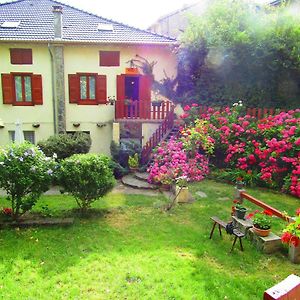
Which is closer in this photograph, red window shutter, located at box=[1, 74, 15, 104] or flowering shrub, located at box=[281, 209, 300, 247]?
flowering shrub, located at box=[281, 209, 300, 247]

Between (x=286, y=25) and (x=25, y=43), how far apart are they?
1085 cm

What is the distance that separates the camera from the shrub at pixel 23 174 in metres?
6.34

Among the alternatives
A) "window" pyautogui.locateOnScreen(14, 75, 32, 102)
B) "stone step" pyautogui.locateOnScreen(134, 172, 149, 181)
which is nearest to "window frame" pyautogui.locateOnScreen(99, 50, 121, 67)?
"window" pyautogui.locateOnScreen(14, 75, 32, 102)

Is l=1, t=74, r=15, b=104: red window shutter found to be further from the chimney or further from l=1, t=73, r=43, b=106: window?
the chimney

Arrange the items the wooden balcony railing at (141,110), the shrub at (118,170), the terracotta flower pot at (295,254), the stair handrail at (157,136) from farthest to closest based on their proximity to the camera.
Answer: the wooden balcony railing at (141,110)
the stair handrail at (157,136)
the shrub at (118,170)
the terracotta flower pot at (295,254)

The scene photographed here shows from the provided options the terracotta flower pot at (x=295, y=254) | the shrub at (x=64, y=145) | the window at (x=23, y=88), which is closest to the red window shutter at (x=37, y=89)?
the window at (x=23, y=88)

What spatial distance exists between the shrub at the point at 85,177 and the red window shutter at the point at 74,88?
24.7 ft

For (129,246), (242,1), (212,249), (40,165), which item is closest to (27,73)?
(40,165)

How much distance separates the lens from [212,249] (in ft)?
18.1

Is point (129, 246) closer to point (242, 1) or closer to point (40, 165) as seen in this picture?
point (40, 165)

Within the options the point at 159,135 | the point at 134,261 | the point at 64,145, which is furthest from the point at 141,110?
the point at 134,261

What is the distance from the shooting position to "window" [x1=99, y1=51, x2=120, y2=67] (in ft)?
45.6

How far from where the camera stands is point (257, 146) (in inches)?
386

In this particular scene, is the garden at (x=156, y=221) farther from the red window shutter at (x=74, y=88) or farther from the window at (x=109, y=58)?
the window at (x=109, y=58)
